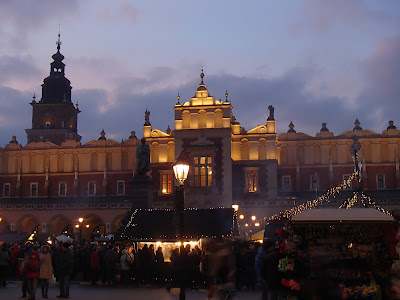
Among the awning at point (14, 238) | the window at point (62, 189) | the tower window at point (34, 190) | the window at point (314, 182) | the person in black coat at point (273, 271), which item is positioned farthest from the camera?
the tower window at point (34, 190)

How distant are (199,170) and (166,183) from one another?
11.8ft

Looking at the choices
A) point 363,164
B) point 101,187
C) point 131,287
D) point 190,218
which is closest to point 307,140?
point 363,164

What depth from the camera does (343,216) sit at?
46.8ft

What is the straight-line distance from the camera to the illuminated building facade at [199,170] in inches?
1737

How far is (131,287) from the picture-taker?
18688 mm

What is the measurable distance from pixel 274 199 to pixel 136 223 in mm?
23054

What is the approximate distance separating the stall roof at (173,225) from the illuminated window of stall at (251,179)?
23.2 m

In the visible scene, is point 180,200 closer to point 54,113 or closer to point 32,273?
point 32,273

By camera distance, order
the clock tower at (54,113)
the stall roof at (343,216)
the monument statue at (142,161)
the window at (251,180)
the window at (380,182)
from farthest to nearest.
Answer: the clock tower at (54,113) < the window at (380,182) < the window at (251,180) < the monument statue at (142,161) < the stall roof at (343,216)

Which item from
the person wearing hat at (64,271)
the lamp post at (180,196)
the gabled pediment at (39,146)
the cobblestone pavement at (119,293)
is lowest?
the cobblestone pavement at (119,293)

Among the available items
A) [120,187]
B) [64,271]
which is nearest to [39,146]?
[120,187]

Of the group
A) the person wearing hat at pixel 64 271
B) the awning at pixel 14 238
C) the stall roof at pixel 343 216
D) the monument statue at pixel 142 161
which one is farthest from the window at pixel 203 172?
the stall roof at pixel 343 216

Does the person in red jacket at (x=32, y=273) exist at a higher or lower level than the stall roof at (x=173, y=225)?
lower

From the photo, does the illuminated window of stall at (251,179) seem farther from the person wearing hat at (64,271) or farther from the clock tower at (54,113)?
the clock tower at (54,113)
